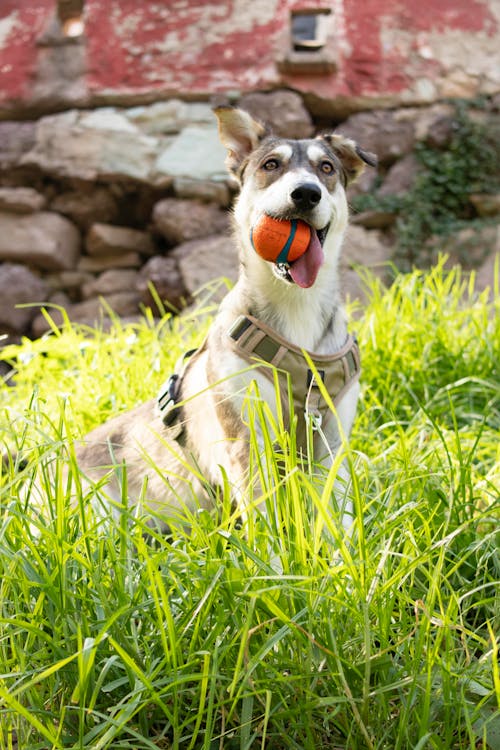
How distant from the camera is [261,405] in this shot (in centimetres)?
165

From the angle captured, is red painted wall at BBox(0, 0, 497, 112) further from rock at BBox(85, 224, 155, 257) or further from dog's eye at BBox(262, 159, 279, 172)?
dog's eye at BBox(262, 159, 279, 172)

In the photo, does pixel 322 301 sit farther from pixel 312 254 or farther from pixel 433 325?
pixel 433 325

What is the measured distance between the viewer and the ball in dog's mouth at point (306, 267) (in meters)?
2.17

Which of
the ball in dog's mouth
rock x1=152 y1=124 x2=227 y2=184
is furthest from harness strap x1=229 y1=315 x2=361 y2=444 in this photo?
rock x1=152 y1=124 x2=227 y2=184

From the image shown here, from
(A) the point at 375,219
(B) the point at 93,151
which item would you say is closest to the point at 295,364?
(A) the point at 375,219

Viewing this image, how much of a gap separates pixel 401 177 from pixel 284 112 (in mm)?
1196

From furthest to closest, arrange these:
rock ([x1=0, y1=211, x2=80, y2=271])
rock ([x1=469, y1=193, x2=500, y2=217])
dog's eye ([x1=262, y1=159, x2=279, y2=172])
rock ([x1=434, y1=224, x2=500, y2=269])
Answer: rock ([x1=0, y1=211, x2=80, y2=271]), rock ([x1=469, y1=193, x2=500, y2=217]), rock ([x1=434, y1=224, x2=500, y2=269]), dog's eye ([x1=262, y1=159, x2=279, y2=172])

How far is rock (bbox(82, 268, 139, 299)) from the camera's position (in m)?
6.91

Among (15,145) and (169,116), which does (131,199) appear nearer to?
(169,116)

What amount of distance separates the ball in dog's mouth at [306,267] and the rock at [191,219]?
15.0ft

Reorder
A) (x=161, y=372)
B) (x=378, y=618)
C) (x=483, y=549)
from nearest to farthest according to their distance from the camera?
1. (x=378, y=618)
2. (x=483, y=549)
3. (x=161, y=372)

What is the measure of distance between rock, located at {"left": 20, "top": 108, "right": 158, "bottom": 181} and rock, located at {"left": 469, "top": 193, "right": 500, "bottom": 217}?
292cm

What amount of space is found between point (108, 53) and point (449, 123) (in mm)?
3212

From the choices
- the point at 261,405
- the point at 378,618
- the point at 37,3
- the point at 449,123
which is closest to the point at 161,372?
the point at 261,405
